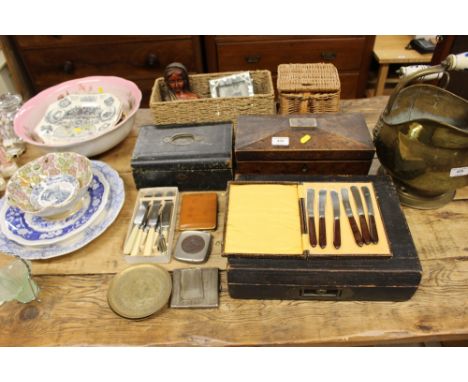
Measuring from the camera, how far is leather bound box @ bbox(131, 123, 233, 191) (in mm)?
1079

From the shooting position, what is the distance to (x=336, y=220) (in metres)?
0.91

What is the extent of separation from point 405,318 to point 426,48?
6.22 ft

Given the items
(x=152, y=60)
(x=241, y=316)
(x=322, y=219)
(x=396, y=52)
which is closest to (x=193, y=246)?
(x=241, y=316)

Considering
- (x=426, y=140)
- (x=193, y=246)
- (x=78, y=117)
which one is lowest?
(x=193, y=246)

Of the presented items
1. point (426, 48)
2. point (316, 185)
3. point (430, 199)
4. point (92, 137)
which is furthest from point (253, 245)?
point (426, 48)

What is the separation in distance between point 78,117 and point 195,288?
2.53 ft

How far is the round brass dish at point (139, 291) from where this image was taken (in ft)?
2.86

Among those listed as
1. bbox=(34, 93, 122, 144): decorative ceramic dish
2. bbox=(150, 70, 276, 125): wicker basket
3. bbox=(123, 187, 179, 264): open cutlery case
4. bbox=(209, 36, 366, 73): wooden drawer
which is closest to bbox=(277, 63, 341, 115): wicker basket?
bbox=(150, 70, 276, 125): wicker basket

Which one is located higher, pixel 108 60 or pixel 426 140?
pixel 426 140

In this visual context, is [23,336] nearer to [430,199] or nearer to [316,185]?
[316,185]

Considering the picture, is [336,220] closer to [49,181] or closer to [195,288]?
[195,288]

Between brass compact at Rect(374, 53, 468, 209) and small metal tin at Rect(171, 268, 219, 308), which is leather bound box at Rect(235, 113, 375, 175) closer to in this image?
brass compact at Rect(374, 53, 468, 209)

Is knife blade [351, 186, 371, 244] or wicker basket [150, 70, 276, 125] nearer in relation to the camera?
knife blade [351, 186, 371, 244]

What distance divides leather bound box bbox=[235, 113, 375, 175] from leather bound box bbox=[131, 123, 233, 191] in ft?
0.19
